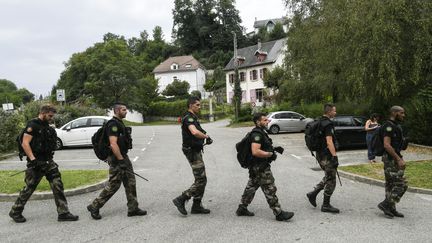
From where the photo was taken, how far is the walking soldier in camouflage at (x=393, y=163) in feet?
22.7

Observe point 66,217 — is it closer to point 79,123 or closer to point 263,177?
point 263,177

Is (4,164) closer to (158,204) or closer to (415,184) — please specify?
(158,204)

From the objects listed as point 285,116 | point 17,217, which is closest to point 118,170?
point 17,217

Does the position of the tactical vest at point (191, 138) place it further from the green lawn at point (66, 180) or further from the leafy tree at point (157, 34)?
the leafy tree at point (157, 34)

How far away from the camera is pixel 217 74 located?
256 feet

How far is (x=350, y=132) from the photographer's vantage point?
1644 centimetres

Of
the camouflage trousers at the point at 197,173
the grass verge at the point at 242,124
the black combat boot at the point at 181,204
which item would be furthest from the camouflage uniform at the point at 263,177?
the grass verge at the point at 242,124

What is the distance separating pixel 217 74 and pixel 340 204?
2788 inches

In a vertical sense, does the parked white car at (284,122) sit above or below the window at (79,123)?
below

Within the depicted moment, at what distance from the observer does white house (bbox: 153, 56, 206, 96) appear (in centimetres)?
7762

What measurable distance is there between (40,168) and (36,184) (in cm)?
29

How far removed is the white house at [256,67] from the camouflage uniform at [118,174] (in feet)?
168

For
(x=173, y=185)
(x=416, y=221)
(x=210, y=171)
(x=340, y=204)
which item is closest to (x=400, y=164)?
(x=416, y=221)

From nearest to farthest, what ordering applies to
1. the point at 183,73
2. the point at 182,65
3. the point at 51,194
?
the point at 51,194, the point at 183,73, the point at 182,65
